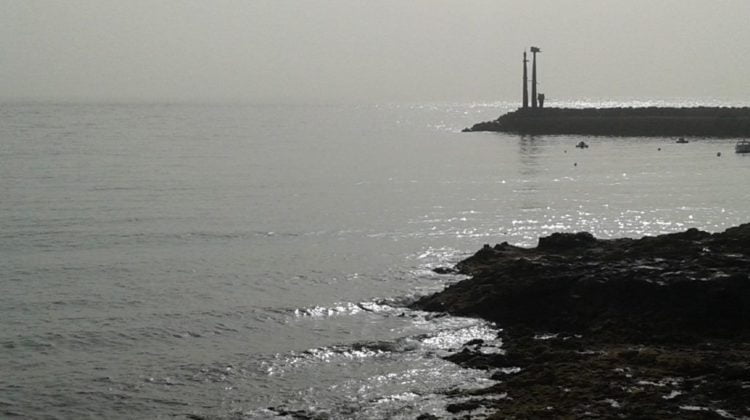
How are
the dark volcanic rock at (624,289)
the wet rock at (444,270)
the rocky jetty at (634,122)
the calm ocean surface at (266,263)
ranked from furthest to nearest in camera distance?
the rocky jetty at (634,122) < the wet rock at (444,270) < the dark volcanic rock at (624,289) < the calm ocean surface at (266,263)

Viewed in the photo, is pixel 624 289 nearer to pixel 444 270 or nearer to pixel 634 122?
pixel 444 270

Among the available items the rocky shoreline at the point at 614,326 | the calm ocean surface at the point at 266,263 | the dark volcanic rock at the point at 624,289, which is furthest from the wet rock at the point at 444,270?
the dark volcanic rock at the point at 624,289

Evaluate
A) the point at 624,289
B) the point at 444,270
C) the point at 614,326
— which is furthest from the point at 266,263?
the point at 614,326

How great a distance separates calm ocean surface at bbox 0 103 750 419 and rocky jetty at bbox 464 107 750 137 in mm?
31481

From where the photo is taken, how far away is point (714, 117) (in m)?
105

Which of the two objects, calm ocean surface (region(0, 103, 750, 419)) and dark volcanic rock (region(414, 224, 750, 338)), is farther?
dark volcanic rock (region(414, 224, 750, 338))

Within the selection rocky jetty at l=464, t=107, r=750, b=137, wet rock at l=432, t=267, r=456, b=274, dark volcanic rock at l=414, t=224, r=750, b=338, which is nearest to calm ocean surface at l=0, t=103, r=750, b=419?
wet rock at l=432, t=267, r=456, b=274

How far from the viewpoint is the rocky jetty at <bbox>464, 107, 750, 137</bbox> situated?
101m

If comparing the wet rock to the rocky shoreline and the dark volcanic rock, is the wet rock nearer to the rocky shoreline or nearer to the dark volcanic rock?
the rocky shoreline

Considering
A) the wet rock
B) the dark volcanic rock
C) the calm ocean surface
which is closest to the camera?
the calm ocean surface

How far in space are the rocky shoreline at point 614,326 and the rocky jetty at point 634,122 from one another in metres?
82.4

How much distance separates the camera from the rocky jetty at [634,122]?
101 m

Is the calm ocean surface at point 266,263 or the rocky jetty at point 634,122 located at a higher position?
the rocky jetty at point 634,122

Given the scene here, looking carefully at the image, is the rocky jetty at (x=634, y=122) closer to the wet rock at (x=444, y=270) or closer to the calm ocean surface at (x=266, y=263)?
the calm ocean surface at (x=266, y=263)
